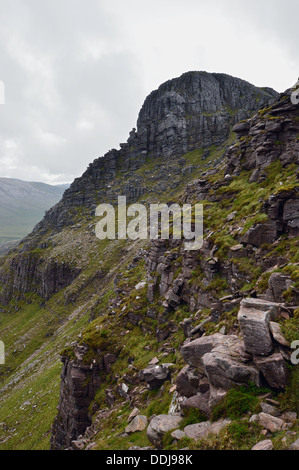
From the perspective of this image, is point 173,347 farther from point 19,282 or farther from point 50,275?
point 19,282

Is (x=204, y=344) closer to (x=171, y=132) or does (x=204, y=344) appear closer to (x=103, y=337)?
(x=103, y=337)

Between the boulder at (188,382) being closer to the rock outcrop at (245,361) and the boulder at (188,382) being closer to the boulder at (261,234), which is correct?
the rock outcrop at (245,361)

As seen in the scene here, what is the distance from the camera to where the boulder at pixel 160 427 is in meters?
11.5

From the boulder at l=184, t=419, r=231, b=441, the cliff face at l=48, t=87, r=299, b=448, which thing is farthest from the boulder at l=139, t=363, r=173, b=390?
the boulder at l=184, t=419, r=231, b=441

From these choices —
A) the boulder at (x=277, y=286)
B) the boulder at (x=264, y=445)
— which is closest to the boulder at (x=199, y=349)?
the boulder at (x=277, y=286)

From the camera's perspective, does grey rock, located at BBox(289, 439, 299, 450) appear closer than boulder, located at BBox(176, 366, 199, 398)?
Yes

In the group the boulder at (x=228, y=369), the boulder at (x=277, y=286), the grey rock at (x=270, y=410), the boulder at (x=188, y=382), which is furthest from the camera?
the boulder at (x=277, y=286)

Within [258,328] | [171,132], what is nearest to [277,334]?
[258,328]

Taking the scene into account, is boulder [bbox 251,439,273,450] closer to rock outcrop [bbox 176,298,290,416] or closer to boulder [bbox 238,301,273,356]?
rock outcrop [bbox 176,298,290,416]

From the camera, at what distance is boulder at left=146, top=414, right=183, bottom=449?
11.5m

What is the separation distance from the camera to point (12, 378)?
2662 inches

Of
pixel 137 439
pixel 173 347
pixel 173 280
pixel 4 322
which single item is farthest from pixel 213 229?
pixel 4 322

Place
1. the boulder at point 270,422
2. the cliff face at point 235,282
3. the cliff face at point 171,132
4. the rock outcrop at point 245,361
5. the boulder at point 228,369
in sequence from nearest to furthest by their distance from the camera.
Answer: the boulder at point 270,422
the rock outcrop at point 245,361
the boulder at point 228,369
the cliff face at point 235,282
the cliff face at point 171,132

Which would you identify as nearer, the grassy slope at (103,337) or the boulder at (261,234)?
the grassy slope at (103,337)
